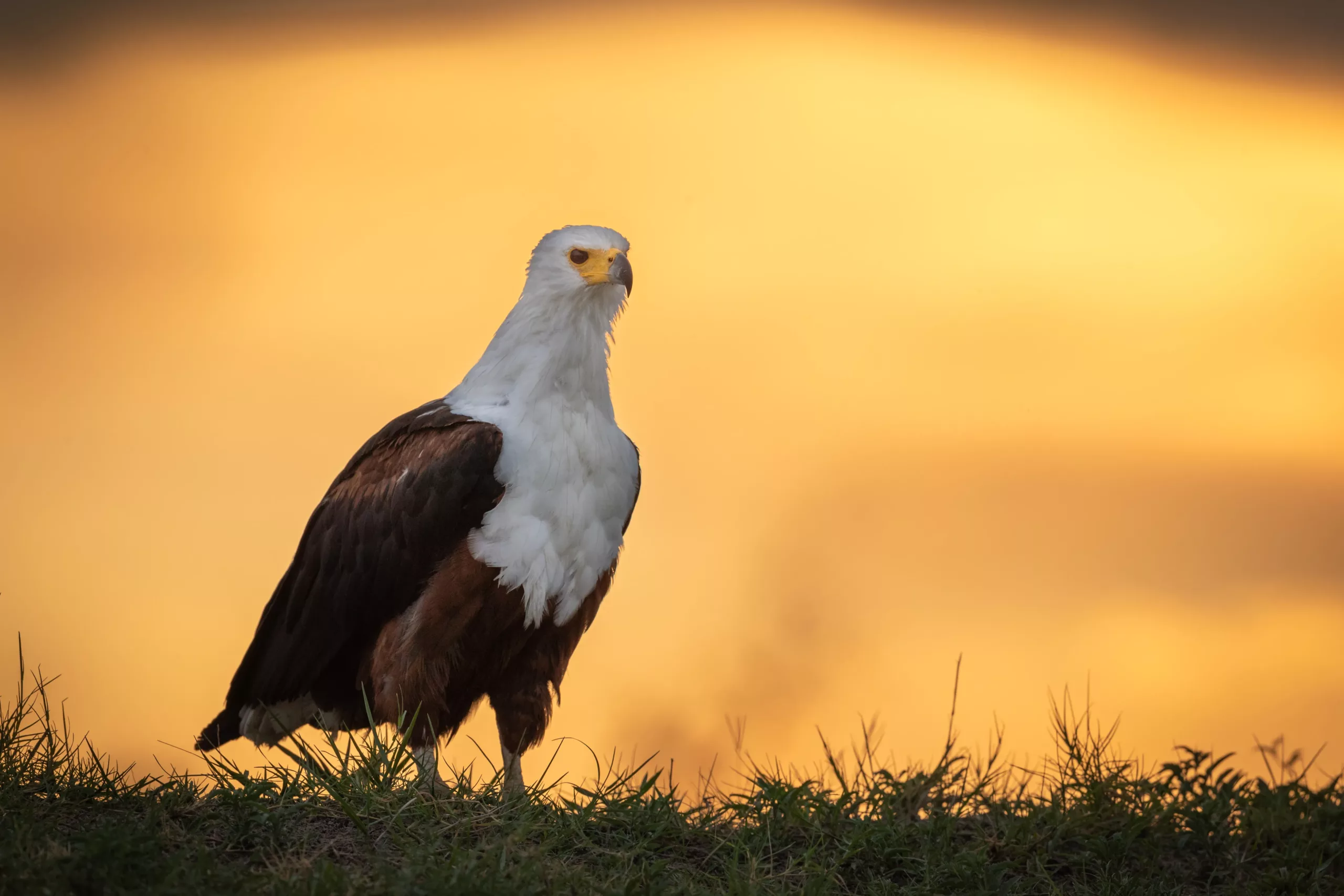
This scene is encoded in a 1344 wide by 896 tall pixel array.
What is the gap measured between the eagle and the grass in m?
0.97

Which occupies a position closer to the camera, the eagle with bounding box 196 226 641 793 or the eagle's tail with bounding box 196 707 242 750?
the eagle with bounding box 196 226 641 793

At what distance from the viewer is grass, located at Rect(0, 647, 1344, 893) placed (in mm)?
3826

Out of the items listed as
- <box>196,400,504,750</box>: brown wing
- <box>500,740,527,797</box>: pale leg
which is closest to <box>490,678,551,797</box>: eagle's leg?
<box>500,740,527,797</box>: pale leg

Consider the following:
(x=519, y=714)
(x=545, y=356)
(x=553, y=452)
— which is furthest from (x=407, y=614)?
(x=545, y=356)

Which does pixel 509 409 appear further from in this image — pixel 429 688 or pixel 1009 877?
pixel 1009 877

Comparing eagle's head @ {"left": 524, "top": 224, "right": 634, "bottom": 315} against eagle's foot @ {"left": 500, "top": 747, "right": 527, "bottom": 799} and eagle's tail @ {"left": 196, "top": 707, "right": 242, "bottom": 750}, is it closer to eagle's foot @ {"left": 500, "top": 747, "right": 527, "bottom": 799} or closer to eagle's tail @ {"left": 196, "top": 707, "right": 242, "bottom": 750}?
eagle's foot @ {"left": 500, "top": 747, "right": 527, "bottom": 799}

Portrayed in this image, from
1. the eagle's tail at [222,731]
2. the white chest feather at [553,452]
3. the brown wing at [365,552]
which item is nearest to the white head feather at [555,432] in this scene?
the white chest feather at [553,452]

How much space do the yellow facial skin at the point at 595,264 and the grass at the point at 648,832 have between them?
236cm

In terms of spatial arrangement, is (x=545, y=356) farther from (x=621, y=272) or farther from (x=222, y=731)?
(x=222, y=731)

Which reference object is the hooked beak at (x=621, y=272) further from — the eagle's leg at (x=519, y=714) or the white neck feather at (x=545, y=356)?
the eagle's leg at (x=519, y=714)

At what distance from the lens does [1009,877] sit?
4781mm

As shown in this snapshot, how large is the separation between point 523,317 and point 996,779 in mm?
3017

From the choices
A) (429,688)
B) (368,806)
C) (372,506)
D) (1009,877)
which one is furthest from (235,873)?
(1009,877)

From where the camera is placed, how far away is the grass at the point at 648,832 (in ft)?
12.6
